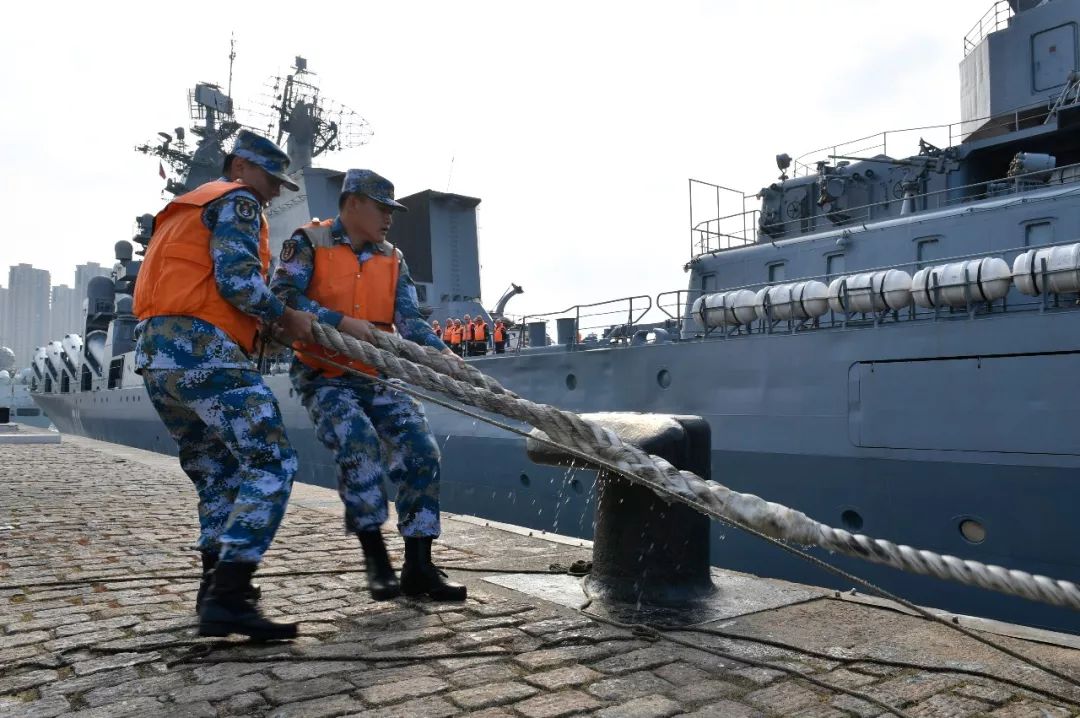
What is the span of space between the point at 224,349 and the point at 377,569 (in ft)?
4.02

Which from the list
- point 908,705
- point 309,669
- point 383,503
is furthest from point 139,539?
point 908,705

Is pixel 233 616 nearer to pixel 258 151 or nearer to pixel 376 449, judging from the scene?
pixel 376 449

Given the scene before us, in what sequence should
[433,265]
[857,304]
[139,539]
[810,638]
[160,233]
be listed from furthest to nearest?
[433,265], [857,304], [139,539], [160,233], [810,638]

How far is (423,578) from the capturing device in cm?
356

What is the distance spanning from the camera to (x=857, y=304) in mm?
8562

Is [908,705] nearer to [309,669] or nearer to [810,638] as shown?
[810,638]

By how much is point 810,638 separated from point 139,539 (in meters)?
4.55

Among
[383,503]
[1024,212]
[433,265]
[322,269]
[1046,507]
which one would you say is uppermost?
[433,265]

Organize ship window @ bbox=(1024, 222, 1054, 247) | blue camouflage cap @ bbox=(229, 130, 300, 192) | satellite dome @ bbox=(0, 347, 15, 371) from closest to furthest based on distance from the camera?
blue camouflage cap @ bbox=(229, 130, 300, 192) < ship window @ bbox=(1024, 222, 1054, 247) < satellite dome @ bbox=(0, 347, 15, 371)

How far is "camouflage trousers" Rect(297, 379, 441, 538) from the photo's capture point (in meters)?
3.53

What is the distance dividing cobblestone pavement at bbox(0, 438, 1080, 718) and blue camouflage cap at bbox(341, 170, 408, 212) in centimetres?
190

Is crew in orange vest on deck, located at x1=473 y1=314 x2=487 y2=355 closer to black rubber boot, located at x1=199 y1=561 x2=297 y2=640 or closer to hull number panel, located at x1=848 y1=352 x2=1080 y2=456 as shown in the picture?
hull number panel, located at x1=848 y1=352 x2=1080 y2=456

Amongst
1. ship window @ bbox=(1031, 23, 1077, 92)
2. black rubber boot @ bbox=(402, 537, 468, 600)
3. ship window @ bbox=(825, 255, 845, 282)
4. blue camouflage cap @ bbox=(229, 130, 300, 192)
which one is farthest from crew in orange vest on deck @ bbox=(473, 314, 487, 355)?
blue camouflage cap @ bbox=(229, 130, 300, 192)

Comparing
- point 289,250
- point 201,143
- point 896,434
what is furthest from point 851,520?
point 201,143
